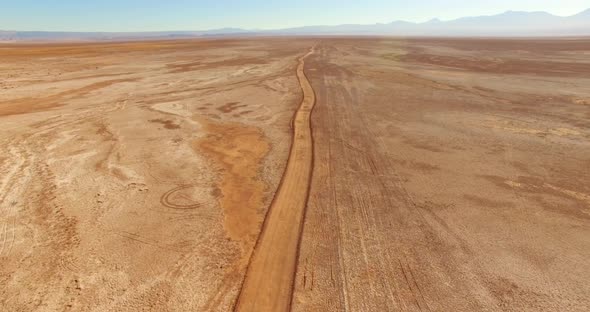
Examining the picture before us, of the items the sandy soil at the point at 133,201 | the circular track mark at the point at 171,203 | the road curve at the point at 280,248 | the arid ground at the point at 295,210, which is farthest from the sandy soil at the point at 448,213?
the circular track mark at the point at 171,203

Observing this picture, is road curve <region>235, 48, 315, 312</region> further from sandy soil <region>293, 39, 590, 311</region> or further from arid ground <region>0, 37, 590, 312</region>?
sandy soil <region>293, 39, 590, 311</region>

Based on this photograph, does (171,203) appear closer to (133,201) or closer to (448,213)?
(133,201)

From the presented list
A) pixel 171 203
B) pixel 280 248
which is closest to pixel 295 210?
pixel 280 248

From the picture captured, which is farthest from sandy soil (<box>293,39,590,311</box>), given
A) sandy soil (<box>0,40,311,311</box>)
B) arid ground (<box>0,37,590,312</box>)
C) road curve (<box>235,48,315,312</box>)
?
sandy soil (<box>0,40,311,311</box>)

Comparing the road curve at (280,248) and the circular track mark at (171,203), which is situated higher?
the circular track mark at (171,203)

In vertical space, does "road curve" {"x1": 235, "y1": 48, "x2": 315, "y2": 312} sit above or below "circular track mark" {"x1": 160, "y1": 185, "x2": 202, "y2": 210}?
below

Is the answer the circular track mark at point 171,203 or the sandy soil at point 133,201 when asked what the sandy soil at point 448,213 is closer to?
the sandy soil at point 133,201
